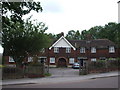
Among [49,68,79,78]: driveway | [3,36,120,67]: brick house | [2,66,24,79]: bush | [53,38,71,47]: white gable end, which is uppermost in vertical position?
[53,38,71,47]: white gable end

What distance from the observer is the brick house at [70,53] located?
1865 inches

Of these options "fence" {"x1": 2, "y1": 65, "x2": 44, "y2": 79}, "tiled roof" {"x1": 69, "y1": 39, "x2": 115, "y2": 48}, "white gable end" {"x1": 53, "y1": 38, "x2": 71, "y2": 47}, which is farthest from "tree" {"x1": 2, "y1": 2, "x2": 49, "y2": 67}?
"tiled roof" {"x1": 69, "y1": 39, "x2": 115, "y2": 48}

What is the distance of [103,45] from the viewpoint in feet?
160

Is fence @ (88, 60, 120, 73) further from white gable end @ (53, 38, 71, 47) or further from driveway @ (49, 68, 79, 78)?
white gable end @ (53, 38, 71, 47)

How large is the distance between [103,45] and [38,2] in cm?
3624

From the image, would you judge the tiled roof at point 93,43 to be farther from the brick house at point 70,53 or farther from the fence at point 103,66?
the fence at point 103,66

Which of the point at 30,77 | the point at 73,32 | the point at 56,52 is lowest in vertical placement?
the point at 30,77

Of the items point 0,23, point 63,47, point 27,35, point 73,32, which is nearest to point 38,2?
point 0,23

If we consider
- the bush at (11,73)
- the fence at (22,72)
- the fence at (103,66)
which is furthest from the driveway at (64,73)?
the bush at (11,73)

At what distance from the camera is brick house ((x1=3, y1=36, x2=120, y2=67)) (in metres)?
47.4

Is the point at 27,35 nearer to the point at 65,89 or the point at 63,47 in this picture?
the point at 65,89

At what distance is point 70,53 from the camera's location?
47969 mm

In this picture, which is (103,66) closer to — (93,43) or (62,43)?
(62,43)

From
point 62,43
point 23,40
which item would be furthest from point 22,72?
point 62,43
